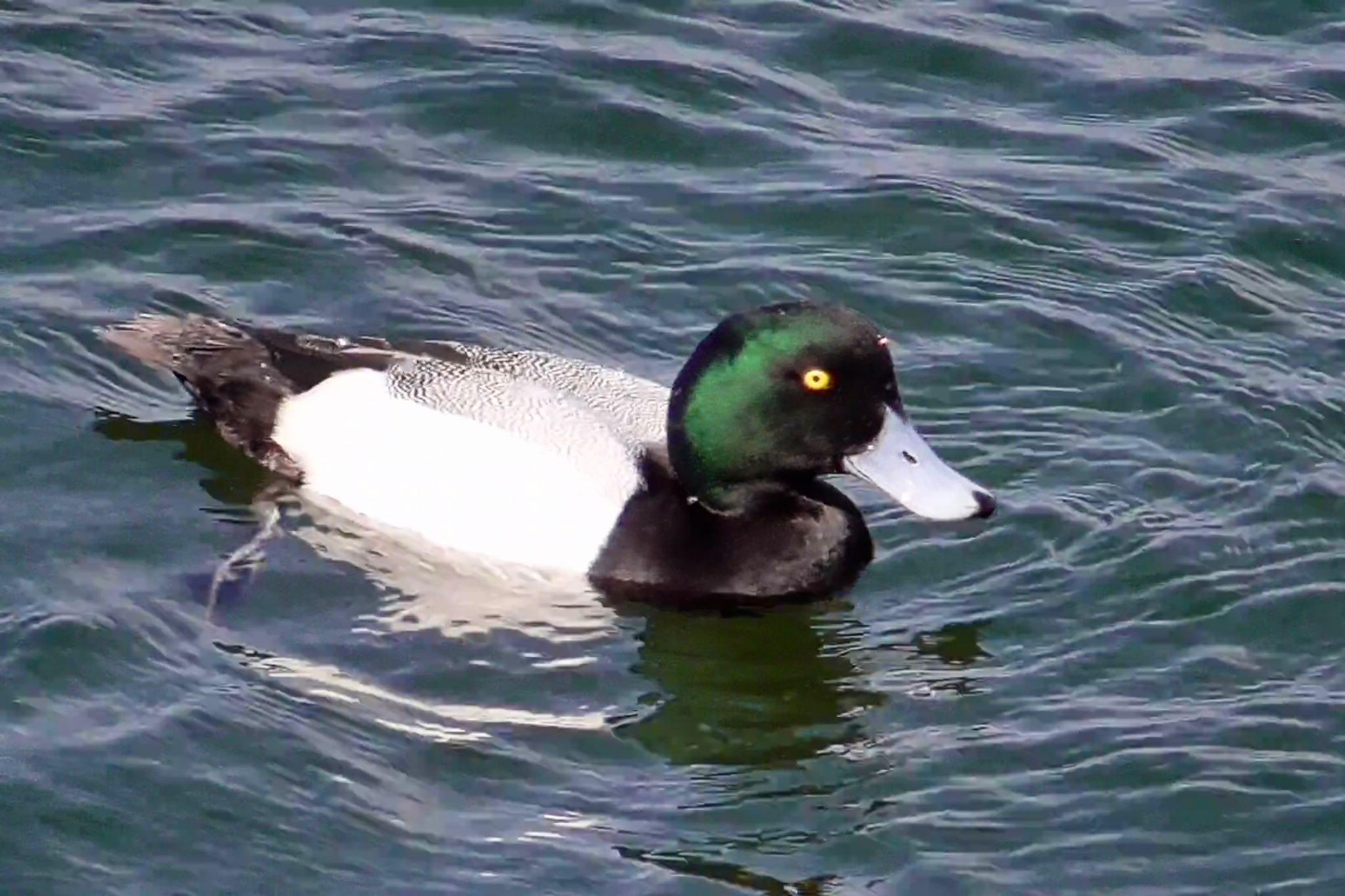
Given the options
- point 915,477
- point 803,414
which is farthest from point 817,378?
point 915,477

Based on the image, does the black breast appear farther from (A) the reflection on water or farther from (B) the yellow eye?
(B) the yellow eye

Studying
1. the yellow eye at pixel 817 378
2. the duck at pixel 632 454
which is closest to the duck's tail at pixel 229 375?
the duck at pixel 632 454

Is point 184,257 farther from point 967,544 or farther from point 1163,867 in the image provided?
point 1163,867

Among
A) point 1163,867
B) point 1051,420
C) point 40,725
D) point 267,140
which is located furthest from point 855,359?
point 267,140

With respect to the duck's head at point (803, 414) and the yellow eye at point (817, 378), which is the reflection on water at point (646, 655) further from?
the yellow eye at point (817, 378)

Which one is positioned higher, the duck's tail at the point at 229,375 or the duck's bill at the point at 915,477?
the duck's bill at the point at 915,477

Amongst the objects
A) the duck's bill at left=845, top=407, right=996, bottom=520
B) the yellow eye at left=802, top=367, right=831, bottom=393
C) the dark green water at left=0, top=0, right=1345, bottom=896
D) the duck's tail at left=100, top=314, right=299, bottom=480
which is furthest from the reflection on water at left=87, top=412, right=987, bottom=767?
the yellow eye at left=802, top=367, right=831, bottom=393
